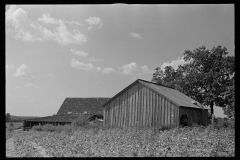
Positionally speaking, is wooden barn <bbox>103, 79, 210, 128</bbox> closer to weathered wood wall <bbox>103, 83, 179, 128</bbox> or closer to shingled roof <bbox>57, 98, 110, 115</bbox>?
weathered wood wall <bbox>103, 83, 179, 128</bbox>

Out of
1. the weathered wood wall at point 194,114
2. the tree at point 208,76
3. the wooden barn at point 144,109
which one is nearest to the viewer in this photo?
the wooden barn at point 144,109

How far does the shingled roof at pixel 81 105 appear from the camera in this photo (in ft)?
136

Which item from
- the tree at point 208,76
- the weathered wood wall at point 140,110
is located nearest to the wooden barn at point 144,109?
the weathered wood wall at point 140,110

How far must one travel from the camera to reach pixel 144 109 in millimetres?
24031

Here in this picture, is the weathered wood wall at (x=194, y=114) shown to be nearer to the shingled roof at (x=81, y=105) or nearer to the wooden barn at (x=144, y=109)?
the wooden barn at (x=144, y=109)

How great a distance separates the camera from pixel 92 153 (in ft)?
33.2

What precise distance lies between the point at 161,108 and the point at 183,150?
45.5ft

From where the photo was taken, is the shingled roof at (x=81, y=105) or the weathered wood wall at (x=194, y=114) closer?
the weathered wood wall at (x=194, y=114)

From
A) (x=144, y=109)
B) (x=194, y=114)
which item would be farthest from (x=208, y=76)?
(x=144, y=109)

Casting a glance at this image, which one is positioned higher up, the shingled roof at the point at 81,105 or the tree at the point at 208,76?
the tree at the point at 208,76

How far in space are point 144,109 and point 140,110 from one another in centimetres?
43

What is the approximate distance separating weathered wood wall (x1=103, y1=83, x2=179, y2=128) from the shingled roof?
15235mm

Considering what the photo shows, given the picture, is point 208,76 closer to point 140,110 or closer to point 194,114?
point 194,114
